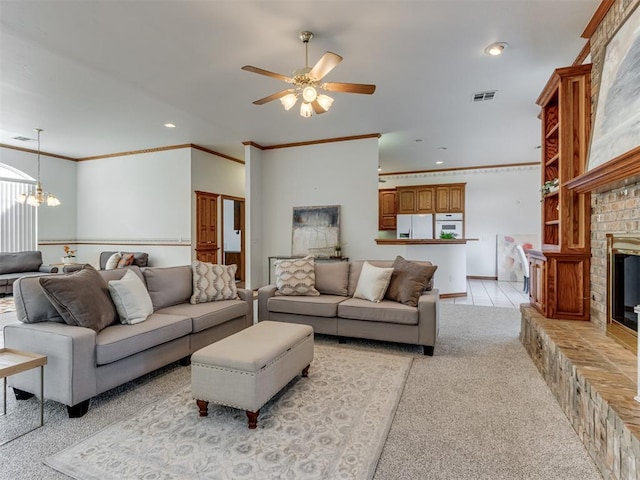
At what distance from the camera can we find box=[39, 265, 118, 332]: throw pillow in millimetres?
2357

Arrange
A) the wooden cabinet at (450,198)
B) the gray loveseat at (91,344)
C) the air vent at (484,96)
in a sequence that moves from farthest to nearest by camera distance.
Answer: the wooden cabinet at (450,198) → the air vent at (484,96) → the gray loveseat at (91,344)

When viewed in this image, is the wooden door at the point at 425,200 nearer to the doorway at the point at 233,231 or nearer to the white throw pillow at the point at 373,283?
the doorway at the point at 233,231

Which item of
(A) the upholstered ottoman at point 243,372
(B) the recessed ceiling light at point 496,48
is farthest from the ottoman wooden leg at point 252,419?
(B) the recessed ceiling light at point 496,48

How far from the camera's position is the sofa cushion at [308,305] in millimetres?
3623

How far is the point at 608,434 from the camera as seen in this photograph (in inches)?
63.2

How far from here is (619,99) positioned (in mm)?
2260

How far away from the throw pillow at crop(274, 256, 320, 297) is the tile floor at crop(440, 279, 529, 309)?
3.07 metres

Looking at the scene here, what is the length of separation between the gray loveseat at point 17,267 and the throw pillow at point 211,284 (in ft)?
15.0

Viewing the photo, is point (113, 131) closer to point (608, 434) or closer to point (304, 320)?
point (304, 320)

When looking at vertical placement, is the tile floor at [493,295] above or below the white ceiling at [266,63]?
below

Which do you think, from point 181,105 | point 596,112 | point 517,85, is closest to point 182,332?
point 181,105

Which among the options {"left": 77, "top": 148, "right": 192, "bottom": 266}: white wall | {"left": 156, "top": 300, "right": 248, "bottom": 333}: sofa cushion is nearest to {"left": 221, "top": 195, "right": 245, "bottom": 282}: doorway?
{"left": 77, "top": 148, "right": 192, "bottom": 266}: white wall

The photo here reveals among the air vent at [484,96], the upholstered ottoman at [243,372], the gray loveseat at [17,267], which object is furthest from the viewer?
the gray loveseat at [17,267]

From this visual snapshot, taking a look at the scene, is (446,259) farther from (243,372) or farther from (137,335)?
(137,335)
